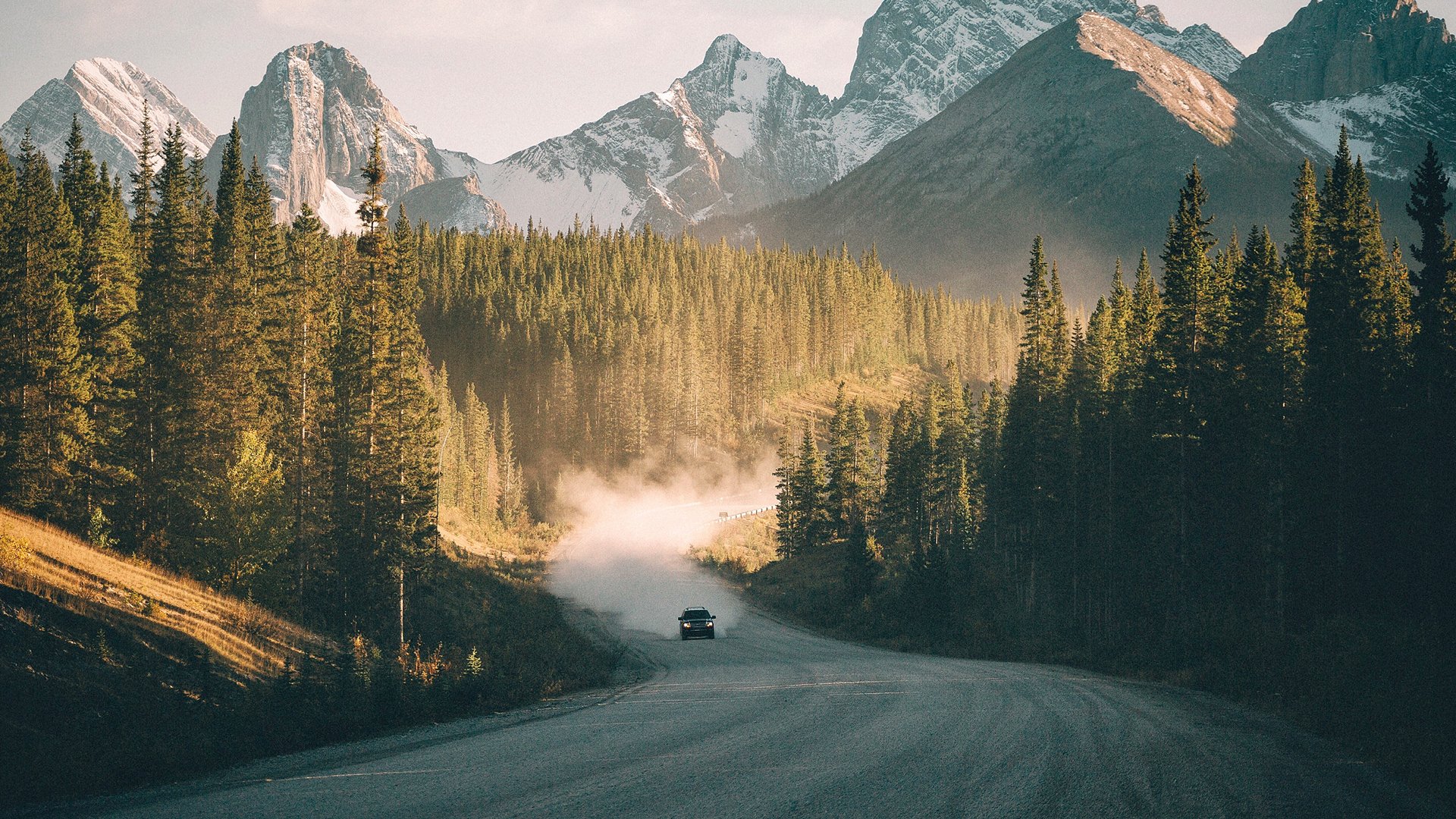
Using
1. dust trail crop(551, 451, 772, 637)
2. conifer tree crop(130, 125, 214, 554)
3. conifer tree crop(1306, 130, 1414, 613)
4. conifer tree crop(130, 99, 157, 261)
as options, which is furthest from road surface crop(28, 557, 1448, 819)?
conifer tree crop(130, 99, 157, 261)

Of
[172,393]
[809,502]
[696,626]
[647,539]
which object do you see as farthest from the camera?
[647,539]

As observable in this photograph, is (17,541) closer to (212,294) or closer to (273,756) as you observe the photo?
(273,756)

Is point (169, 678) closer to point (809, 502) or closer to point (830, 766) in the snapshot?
point (830, 766)

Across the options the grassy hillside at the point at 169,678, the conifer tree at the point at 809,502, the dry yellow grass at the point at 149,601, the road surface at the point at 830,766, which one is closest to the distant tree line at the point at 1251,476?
the road surface at the point at 830,766

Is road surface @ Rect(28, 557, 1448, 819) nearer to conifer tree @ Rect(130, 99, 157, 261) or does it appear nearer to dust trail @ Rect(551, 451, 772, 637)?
dust trail @ Rect(551, 451, 772, 637)

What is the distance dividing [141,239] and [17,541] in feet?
111

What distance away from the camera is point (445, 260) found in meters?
140

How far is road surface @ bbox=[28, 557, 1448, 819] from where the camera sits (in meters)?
9.98

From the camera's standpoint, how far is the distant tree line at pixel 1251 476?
2761 cm

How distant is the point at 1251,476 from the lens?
3488cm

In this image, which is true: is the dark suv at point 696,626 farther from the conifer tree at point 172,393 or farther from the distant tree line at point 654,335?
the distant tree line at point 654,335

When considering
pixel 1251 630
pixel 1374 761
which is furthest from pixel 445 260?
pixel 1374 761

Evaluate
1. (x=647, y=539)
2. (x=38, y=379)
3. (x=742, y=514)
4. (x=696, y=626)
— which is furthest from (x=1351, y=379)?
(x=742, y=514)

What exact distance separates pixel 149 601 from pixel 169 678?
6.25m
